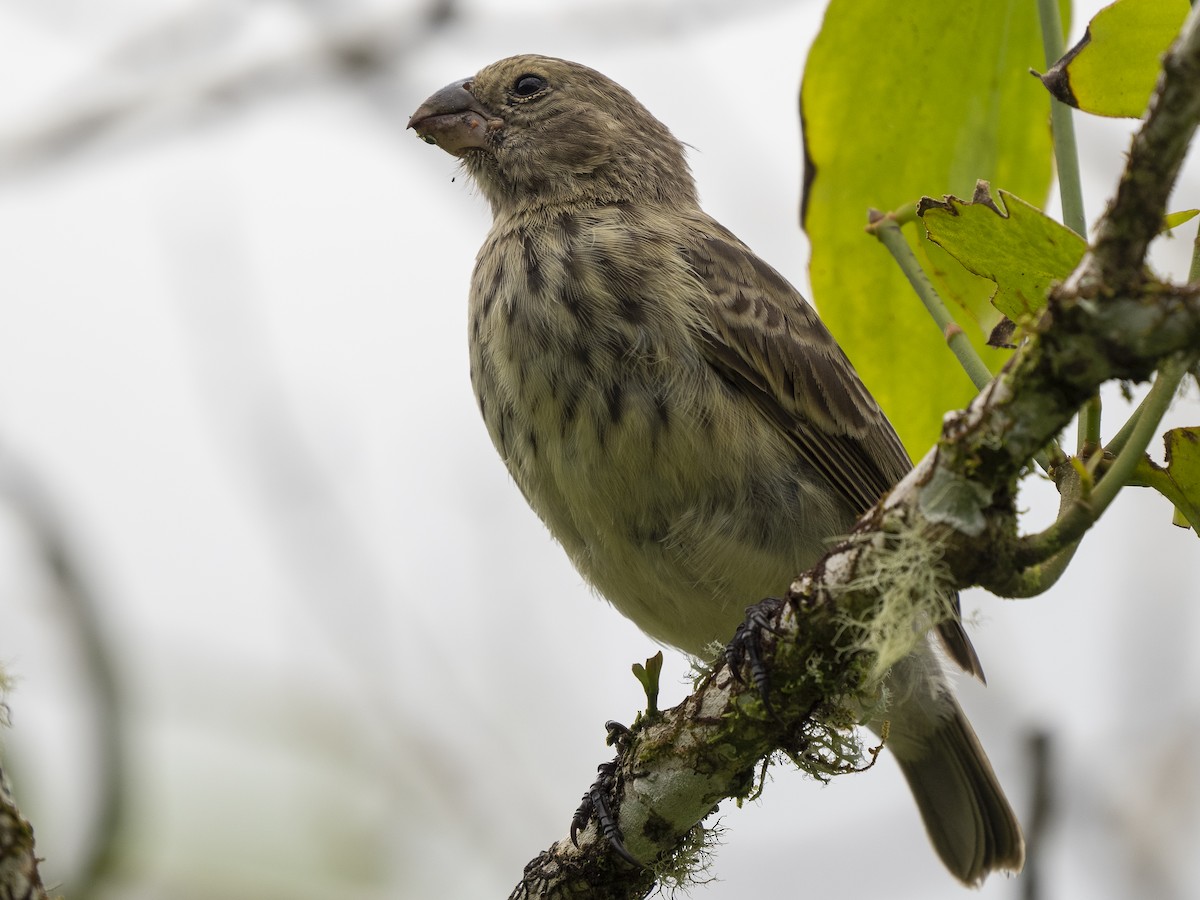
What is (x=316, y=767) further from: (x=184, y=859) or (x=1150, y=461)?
(x=1150, y=461)

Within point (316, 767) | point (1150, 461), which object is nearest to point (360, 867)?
point (316, 767)

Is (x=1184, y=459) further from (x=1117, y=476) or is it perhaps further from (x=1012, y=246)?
(x=1012, y=246)

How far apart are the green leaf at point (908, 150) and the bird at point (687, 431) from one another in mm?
532

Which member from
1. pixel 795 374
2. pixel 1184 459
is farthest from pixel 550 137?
pixel 1184 459

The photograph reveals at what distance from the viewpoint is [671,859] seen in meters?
2.68

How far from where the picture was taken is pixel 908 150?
267 cm

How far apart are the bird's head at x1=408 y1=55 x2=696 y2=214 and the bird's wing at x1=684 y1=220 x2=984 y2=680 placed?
57 cm

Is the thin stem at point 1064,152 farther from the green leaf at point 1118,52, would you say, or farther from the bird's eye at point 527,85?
the bird's eye at point 527,85

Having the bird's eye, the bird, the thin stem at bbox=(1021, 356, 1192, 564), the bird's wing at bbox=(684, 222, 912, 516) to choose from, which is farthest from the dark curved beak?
the thin stem at bbox=(1021, 356, 1192, 564)

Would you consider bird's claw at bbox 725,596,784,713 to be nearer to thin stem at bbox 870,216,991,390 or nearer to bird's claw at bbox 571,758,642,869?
bird's claw at bbox 571,758,642,869

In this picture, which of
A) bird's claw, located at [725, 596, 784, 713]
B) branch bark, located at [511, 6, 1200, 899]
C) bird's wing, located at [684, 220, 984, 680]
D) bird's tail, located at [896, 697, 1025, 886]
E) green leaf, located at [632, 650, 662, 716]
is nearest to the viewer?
branch bark, located at [511, 6, 1200, 899]

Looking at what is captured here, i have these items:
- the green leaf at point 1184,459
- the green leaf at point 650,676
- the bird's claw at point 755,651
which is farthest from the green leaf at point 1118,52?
the green leaf at point 650,676

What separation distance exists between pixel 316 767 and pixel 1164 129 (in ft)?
14.7

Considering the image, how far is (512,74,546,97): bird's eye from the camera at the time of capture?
15.3 ft
